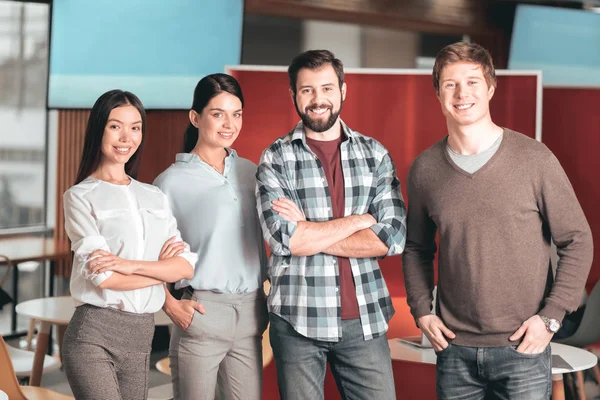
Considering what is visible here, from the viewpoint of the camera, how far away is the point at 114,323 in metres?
2.28

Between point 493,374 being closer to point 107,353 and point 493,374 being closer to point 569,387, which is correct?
point 107,353

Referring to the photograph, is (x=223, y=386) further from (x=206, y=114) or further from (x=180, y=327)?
(x=206, y=114)

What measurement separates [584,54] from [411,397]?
442 cm

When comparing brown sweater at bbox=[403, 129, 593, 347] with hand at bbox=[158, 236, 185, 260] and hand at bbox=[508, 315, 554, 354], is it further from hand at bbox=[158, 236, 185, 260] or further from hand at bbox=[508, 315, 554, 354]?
hand at bbox=[158, 236, 185, 260]

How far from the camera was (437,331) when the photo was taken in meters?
2.39

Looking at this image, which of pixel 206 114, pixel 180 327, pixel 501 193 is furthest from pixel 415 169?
pixel 180 327

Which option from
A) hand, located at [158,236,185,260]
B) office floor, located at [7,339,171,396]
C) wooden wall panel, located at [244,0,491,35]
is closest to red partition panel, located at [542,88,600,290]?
wooden wall panel, located at [244,0,491,35]

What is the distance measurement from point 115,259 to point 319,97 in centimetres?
86

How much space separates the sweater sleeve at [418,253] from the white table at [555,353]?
1029mm

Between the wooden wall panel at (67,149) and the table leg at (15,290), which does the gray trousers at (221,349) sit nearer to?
the table leg at (15,290)

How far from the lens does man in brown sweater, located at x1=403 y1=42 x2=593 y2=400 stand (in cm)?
228

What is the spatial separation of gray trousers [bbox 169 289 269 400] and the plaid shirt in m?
0.15

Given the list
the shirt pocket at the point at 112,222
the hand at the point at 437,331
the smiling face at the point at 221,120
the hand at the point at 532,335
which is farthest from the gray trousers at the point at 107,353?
the hand at the point at 532,335

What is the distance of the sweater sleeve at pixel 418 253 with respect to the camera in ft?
8.25
